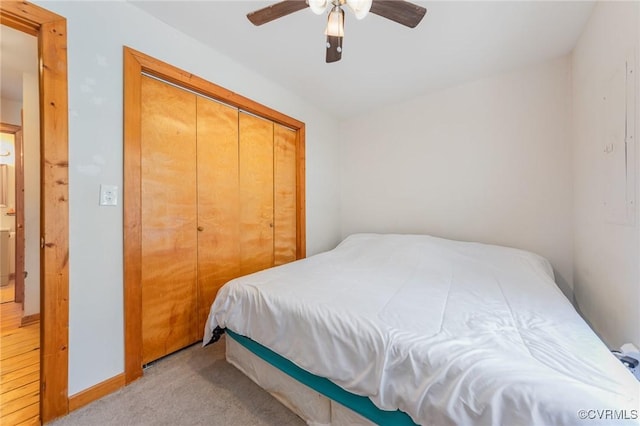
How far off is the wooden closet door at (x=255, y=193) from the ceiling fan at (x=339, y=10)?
1.08m

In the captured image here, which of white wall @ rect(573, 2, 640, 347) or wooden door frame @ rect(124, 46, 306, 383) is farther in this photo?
wooden door frame @ rect(124, 46, 306, 383)

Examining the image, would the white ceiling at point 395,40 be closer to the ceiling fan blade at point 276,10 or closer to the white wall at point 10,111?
the ceiling fan blade at point 276,10

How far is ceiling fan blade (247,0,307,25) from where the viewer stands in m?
1.24

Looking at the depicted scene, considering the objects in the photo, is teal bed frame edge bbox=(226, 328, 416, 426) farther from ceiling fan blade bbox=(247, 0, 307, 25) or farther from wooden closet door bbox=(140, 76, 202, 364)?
A: ceiling fan blade bbox=(247, 0, 307, 25)

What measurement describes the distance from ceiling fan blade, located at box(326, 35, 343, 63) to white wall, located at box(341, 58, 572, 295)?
1.61m

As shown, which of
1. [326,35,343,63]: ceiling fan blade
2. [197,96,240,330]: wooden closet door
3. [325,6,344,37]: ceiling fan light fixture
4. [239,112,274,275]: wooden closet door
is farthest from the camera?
[239,112,274,275]: wooden closet door

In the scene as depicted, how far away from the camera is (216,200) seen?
2.06 metres

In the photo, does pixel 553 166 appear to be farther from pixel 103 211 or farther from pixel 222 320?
pixel 103 211

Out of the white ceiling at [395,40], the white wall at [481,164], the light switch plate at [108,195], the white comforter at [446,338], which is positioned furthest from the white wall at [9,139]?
the white wall at [481,164]

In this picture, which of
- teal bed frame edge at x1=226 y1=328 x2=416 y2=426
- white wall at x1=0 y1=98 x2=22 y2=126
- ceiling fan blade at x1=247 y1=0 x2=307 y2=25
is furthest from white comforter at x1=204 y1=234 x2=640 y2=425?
white wall at x1=0 y1=98 x2=22 y2=126

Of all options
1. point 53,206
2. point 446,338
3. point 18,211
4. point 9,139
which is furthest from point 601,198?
point 9,139

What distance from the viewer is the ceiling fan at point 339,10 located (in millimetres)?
1175

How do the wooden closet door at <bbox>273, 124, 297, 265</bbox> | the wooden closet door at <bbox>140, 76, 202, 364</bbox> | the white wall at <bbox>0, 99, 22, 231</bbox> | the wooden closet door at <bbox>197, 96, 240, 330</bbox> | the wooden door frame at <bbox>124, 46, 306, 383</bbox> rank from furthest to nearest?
the white wall at <bbox>0, 99, 22, 231</bbox> < the wooden closet door at <bbox>273, 124, 297, 265</bbox> < the wooden closet door at <bbox>197, 96, 240, 330</bbox> < the wooden closet door at <bbox>140, 76, 202, 364</bbox> < the wooden door frame at <bbox>124, 46, 306, 383</bbox>

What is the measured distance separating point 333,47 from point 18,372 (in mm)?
2904
